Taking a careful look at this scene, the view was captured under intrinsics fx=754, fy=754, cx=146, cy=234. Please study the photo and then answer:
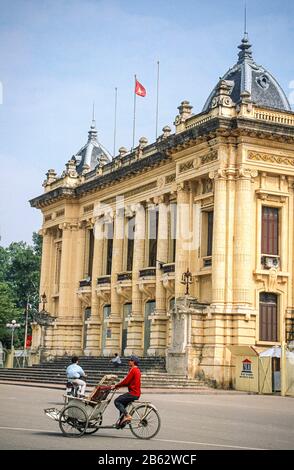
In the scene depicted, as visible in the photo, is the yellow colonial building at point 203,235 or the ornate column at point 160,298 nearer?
the yellow colonial building at point 203,235

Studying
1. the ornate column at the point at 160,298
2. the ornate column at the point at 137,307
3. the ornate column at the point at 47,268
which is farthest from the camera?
the ornate column at the point at 47,268

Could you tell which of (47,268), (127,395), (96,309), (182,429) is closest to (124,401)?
(127,395)

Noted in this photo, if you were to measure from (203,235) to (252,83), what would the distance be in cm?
914

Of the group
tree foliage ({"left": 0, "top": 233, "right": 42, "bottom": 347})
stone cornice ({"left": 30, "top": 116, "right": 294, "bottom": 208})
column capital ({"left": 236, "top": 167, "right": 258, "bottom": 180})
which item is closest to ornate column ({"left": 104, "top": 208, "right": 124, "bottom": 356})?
stone cornice ({"left": 30, "top": 116, "right": 294, "bottom": 208})

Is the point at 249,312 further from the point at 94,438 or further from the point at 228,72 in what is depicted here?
the point at 94,438

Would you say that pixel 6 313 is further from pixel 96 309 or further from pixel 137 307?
pixel 137 307

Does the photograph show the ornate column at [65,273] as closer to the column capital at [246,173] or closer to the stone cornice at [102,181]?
the stone cornice at [102,181]

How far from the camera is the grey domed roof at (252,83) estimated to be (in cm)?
4034

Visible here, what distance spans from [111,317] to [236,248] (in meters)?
13.2

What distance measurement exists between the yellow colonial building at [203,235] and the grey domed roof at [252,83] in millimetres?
69

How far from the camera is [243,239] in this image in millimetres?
34875

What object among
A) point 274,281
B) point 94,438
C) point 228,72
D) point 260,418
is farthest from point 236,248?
point 94,438

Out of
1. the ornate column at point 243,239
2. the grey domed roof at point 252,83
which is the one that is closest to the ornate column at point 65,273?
the grey domed roof at point 252,83
